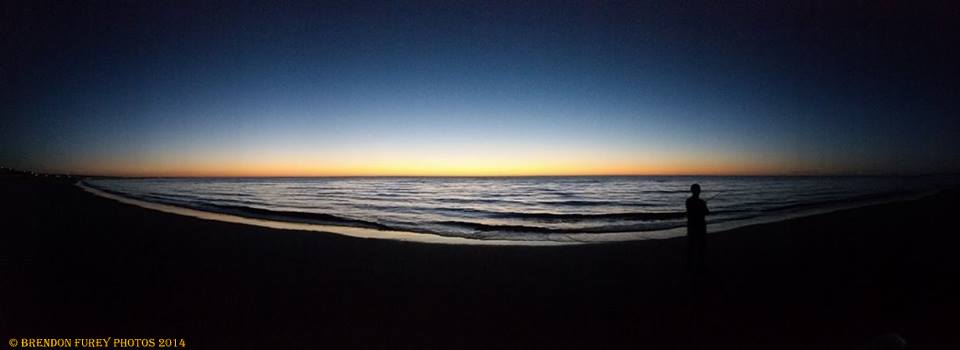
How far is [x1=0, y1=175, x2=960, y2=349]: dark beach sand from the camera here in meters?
4.89

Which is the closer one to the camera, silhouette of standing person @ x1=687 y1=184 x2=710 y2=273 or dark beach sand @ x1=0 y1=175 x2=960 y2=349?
dark beach sand @ x1=0 y1=175 x2=960 y2=349

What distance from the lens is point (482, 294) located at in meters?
6.54

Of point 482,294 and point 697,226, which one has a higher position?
point 697,226

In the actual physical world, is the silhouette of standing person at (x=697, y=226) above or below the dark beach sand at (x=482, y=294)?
above

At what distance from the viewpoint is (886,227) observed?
1390cm

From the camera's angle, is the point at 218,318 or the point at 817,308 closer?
the point at 218,318

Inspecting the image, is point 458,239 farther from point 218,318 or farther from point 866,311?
point 866,311

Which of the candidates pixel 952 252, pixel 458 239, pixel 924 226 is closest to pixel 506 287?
pixel 458 239

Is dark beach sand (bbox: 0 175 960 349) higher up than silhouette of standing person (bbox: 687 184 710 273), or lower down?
lower down

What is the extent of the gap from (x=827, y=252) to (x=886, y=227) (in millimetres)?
6737

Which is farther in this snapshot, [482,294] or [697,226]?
[697,226]

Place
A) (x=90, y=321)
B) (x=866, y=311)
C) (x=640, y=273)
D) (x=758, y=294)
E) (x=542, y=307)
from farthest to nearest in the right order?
(x=640, y=273)
(x=758, y=294)
(x=542, y=307)
(x=866, y=311)
(x=90, y=321)

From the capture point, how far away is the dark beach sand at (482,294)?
489 cm

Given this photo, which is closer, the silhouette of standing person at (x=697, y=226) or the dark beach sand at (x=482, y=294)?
the dark beach sand at (x=482, y=294)
